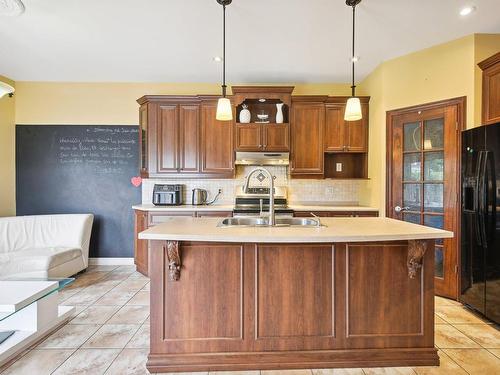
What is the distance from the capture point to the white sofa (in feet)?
11.1

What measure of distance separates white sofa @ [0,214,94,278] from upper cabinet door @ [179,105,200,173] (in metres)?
1.59

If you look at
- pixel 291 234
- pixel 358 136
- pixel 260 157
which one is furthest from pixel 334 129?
pixel 291 234

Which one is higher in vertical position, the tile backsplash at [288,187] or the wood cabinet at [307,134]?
the wood cabinet at [307,134]

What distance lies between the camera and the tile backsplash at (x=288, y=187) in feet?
14.9

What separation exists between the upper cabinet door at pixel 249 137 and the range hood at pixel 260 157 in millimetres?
76

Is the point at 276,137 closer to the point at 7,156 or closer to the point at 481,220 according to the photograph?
the point at 481,220

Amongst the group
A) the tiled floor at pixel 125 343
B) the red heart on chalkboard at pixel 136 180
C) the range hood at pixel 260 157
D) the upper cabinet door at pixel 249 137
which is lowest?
the tiled floor at pixel 125 343

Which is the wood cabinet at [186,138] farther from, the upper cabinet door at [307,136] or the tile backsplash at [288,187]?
the upper cabinet door at [307,136]

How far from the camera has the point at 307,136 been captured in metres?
4.24

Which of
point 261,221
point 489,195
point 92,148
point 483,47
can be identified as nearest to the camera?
point 261,221

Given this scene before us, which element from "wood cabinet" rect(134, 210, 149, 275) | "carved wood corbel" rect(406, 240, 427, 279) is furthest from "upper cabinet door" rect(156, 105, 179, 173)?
"carved wood corbel" rect(406, 240, 427, 279)

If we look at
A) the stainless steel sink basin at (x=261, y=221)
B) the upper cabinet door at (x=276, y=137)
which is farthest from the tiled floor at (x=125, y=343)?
the upper cabinet door at (x=276, y=137)

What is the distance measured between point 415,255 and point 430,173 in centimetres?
178

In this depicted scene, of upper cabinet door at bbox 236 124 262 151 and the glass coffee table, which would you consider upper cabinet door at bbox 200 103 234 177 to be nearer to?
upper cabinet door at bbox 236 124 262 151
